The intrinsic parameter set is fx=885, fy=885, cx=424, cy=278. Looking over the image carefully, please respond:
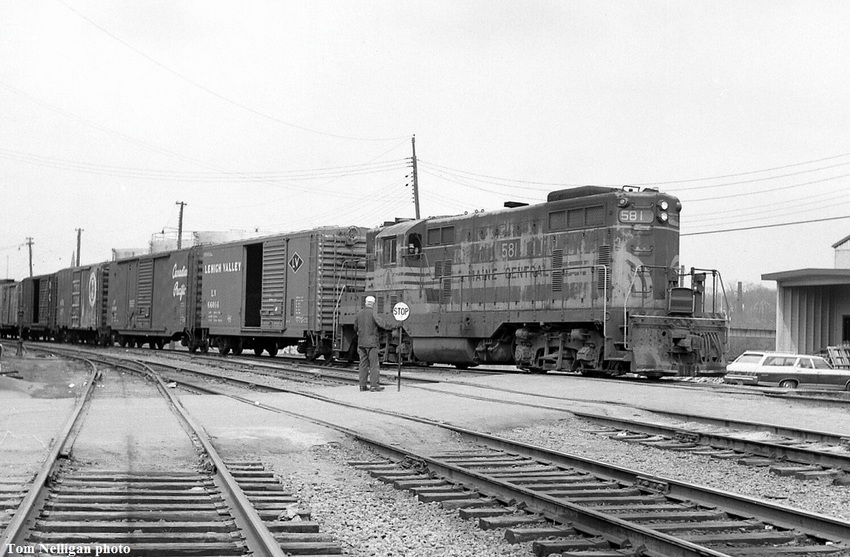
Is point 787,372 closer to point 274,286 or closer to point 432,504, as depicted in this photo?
point 274,286

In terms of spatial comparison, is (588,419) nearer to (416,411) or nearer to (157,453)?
(416,411)

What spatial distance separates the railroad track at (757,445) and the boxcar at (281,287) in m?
14.3

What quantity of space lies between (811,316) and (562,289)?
48.4 ft

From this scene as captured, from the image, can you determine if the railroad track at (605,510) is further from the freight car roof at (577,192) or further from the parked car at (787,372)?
the parked car at (787,372)

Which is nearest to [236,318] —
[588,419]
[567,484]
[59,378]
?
[59,378]

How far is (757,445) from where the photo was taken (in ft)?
29.1

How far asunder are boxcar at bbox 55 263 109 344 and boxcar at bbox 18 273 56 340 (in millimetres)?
861

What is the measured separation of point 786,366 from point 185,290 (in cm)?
2047

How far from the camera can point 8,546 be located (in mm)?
4625

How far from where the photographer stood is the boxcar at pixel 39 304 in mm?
48906

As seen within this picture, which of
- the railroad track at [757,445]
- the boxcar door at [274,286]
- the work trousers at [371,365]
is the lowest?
the railroad track at [757,445]

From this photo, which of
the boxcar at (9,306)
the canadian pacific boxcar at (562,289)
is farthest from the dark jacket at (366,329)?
the boxcar at (9,306)

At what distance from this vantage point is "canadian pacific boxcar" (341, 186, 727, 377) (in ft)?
55.5

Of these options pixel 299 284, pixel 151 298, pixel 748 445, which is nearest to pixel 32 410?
pixel 748 445
